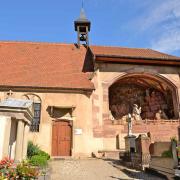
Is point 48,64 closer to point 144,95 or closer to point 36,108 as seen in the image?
point 36,108

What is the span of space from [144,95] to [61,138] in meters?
8.53

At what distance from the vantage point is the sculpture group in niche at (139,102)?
18.5 metres

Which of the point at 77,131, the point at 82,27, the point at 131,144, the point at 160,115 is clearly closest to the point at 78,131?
the point at 77,131

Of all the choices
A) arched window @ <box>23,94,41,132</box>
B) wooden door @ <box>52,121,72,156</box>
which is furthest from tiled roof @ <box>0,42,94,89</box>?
wooden door @ <box>52,121,72,156</box>

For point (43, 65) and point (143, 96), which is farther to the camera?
point (143, 96)

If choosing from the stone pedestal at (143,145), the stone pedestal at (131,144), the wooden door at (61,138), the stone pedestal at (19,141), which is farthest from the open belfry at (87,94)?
the stone pedestal at (19,141)

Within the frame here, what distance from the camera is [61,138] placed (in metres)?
15.3

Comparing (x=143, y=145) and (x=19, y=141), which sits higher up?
(x=19, y=141)

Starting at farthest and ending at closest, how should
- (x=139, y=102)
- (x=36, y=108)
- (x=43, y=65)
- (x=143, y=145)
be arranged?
(x=139, y=102) → (x=43, y=65) → (x=36, y=108) → (x=143, y=145)

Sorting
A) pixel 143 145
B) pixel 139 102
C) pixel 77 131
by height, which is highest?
pixel 139 102

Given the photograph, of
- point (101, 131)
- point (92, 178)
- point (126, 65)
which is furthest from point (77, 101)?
point (92, 178)

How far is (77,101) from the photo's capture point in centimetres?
1586

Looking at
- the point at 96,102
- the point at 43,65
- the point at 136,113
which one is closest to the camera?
the point at 96,102

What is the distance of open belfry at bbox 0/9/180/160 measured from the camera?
15.2 m
